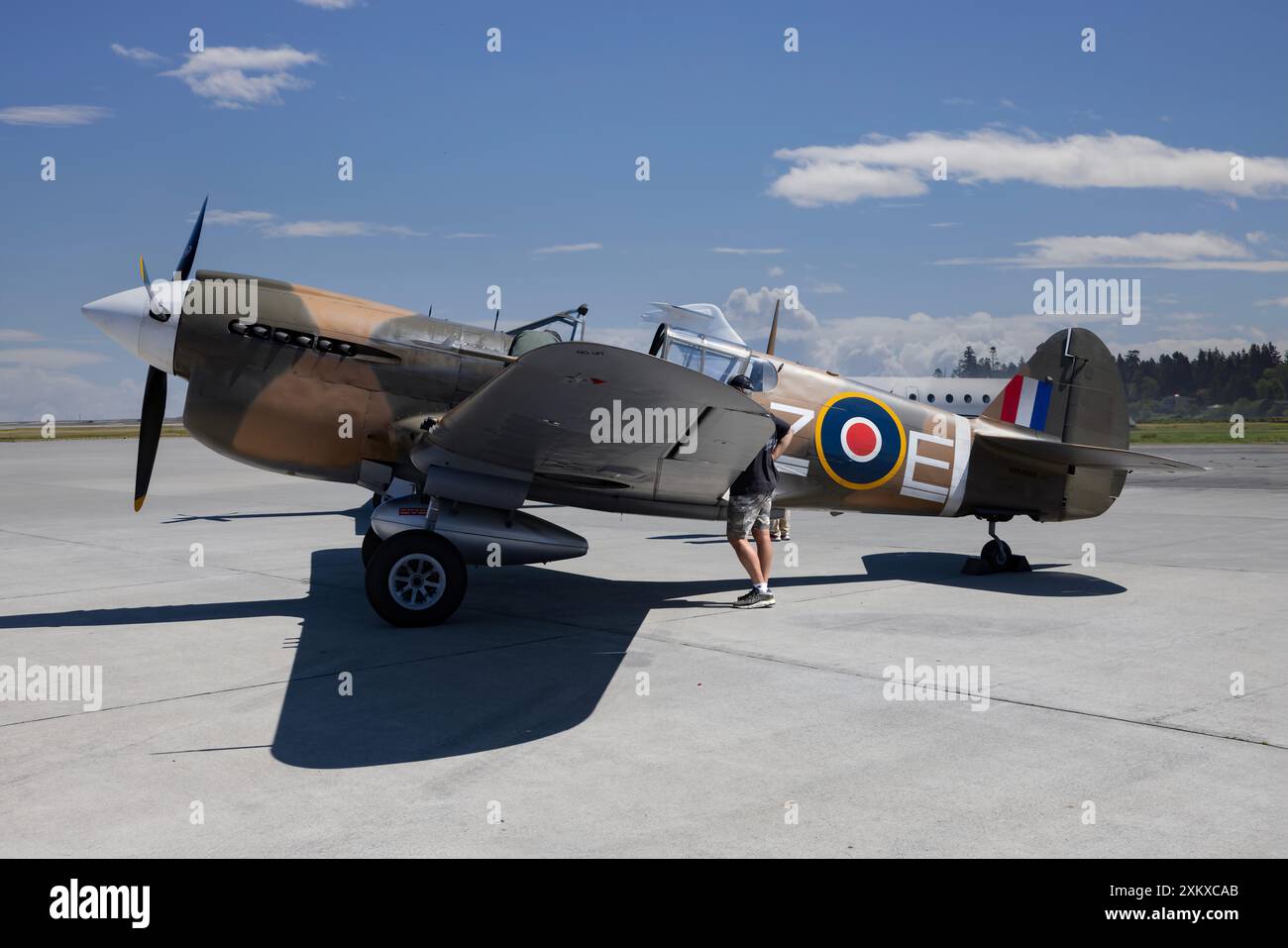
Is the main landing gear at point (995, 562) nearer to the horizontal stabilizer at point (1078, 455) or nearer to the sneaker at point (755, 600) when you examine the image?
the horizontal stabilizer at point (1078, 455)

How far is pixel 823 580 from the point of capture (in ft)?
31.6

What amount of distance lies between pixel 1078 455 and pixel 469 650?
5970 mm

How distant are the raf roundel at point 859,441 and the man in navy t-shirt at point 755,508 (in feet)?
2.82

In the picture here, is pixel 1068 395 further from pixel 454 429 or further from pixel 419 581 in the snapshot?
pixel 419 581

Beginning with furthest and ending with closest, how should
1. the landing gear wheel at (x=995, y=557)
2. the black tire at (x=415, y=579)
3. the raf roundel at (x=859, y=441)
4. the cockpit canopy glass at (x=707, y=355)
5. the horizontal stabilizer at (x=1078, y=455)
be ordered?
the landing gear wheel at (x=995, y=557), the raf roundel at (x=859, y=441), the horizontal stabilizer at (x=1078, y=455), the cockpit canopy glass at (x=707, y=355), the black tire at (x=415, y=579)

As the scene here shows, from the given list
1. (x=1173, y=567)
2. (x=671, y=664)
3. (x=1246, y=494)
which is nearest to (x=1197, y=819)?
(x=671, y=664)

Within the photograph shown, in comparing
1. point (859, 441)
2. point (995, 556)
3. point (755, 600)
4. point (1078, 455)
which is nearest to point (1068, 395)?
point (1078, 455)

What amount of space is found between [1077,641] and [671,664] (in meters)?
2.83

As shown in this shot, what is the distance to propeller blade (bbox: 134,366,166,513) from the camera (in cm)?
809

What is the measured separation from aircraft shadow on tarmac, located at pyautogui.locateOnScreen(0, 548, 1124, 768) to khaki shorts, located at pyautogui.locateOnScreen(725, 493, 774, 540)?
64cm

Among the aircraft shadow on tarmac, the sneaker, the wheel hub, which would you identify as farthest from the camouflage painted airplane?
the sneaker

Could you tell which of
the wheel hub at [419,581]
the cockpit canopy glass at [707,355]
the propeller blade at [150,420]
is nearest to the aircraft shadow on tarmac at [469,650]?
the wheel hub at [419,581]

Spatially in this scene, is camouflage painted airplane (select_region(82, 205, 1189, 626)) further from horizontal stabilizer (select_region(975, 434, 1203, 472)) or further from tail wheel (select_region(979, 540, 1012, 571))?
tail wheel (select_region(979, 540, 1012, 571))

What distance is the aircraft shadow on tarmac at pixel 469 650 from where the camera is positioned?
15.5ft
